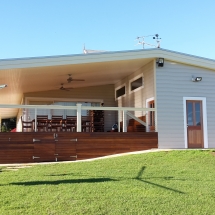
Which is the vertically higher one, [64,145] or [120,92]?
[120,92]

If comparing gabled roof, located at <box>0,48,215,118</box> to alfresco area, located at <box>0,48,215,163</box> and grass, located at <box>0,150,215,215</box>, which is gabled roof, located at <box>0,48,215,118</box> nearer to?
alfresco area, located at <box>0,48,215,163</box>

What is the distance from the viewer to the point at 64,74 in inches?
415

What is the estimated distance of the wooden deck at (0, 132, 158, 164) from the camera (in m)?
8.47

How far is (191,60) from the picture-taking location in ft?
31.9

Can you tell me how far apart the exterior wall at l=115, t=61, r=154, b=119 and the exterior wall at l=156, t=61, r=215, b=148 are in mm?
448

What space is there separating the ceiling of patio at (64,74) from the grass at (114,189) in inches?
148

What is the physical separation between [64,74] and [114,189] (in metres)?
6.68

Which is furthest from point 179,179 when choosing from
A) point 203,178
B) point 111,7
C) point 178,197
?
point 111,7

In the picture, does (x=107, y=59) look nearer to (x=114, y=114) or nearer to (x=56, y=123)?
(x=56, y=123)

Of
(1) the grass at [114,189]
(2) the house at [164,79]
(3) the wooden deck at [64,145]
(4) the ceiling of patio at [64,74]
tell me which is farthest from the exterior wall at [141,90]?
(1) the grass at [114,189]

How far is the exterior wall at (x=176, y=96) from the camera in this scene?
9.48 m

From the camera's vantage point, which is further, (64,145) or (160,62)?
(160,62)

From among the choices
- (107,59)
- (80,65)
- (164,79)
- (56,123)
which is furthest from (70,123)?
(164,79)

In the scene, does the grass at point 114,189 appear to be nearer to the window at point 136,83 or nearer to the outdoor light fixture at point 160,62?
the outdoor light fixture at point 160,62
